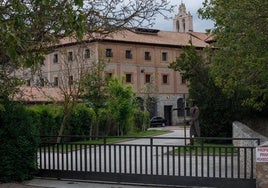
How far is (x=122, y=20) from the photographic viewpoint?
475 inches

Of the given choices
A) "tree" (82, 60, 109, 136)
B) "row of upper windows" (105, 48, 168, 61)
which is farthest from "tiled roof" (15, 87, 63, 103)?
"row of upper windows" (105, 48, 168, 61)

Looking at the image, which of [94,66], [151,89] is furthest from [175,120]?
[94,66]

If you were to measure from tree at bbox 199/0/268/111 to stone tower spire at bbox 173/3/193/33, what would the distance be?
90736mm

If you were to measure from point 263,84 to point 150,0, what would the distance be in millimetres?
5016

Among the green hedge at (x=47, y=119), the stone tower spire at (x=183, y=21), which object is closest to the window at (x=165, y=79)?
the green hedge at (x=47, y=119)

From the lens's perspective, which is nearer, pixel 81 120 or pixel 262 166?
pixel 262 166

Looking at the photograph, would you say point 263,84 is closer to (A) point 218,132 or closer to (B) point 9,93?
(B) point 9,93

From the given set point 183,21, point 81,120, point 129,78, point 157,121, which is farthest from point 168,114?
point 183,21

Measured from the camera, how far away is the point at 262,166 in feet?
31.8

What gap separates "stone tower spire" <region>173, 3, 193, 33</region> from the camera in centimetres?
10525

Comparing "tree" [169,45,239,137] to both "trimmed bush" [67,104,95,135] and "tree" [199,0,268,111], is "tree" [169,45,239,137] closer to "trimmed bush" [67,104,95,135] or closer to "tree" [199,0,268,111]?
"trimmed bush" [67,104,95,135]

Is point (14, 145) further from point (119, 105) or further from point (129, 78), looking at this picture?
point (129, 78)

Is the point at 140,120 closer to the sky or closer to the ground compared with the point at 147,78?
closer to the ground

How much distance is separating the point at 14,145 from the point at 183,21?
100817mm
